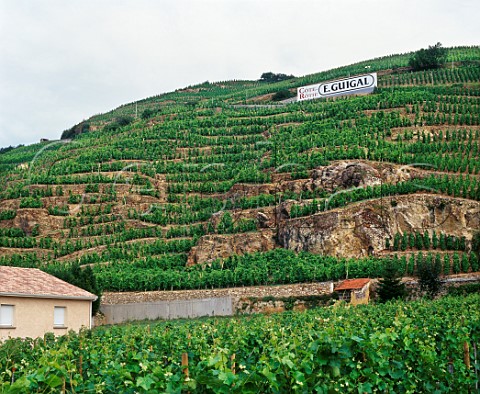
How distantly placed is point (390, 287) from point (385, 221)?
716cm

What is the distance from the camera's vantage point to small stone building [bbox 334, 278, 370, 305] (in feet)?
98.3

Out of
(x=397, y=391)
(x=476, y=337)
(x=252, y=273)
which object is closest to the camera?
(x=397, y=391)

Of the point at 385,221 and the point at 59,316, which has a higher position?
the point at 385,221

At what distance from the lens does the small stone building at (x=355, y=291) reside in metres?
30.0

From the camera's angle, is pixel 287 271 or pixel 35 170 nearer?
pixel 287 271

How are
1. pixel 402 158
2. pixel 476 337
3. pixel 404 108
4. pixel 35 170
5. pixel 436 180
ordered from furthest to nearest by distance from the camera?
pixel 35 170
pixel 404 108
pixel 402 158
pixel 436 180
pixel 476 337

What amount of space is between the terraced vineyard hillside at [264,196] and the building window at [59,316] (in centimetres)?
1133

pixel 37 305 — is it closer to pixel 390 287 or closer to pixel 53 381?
pixel 390 287

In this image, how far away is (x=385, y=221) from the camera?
118ft

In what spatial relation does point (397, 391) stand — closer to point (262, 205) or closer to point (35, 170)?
point (262, 205)

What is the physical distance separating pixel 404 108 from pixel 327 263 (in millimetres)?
19409

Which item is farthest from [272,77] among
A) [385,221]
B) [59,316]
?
[59,316]

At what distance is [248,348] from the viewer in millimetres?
12398

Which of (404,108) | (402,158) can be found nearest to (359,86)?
(404,108)
